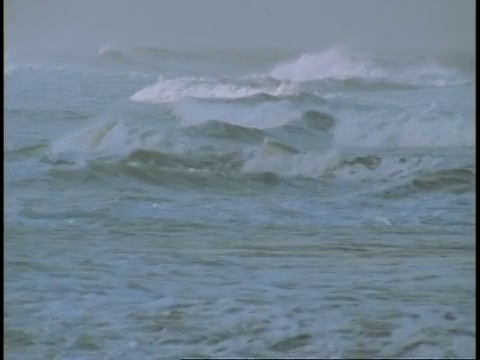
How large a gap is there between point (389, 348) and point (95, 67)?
3.61ft

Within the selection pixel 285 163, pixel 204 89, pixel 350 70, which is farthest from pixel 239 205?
pixel 350 70

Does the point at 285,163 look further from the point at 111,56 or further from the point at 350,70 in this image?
the point at 111,56

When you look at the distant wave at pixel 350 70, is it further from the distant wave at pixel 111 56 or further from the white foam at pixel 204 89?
the distant wave at pixel 111 56

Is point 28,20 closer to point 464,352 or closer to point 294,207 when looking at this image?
point 294,207

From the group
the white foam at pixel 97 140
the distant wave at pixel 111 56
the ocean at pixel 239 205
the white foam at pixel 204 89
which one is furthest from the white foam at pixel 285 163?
the distant wave at pixel 111 56

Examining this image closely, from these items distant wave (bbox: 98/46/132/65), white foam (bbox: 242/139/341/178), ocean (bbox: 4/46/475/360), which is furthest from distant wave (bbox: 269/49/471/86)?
distant wave (bbox: 98/46/132/65)

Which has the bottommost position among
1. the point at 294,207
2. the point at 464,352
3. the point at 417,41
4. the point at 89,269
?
the point at 464,352

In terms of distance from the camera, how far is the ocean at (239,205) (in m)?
2.39

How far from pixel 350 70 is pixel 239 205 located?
1.60 ft

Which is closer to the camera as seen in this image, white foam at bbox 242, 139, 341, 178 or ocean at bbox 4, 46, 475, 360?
ocean at bbox 4, 46, 475, 360

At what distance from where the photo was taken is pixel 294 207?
2479 millimetres

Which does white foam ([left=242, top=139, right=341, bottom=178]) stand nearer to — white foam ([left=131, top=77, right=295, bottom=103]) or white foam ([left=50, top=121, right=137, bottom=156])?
white foam ([left=131, top=77, right=295, bottom=103])

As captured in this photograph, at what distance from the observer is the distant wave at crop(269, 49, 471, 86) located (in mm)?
2529

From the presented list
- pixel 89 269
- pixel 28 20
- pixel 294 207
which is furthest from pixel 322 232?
pixel 28 20
